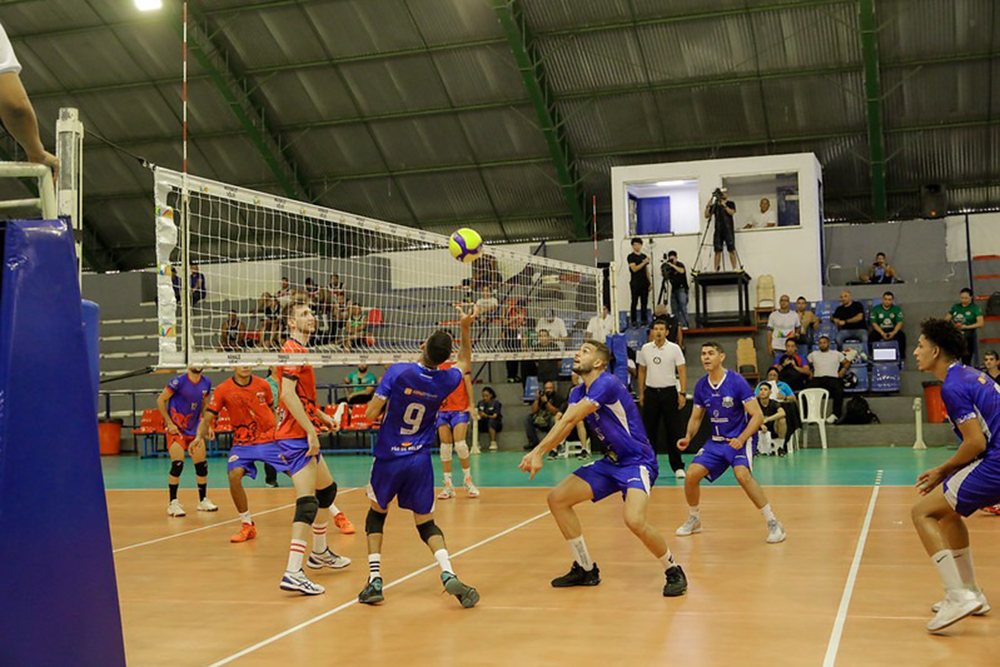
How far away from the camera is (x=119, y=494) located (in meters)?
13.7

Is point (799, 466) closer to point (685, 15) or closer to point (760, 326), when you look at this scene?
point (760, 326)

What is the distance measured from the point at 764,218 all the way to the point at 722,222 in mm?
1503

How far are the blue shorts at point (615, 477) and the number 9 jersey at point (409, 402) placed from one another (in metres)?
1.06

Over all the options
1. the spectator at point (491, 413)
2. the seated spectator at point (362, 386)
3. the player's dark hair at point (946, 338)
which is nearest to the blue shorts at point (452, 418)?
the seated spectator at point (362, 386)

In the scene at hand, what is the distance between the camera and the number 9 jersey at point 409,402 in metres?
6.24

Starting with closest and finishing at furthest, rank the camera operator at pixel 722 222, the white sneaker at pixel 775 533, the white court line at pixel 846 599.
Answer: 1. the white court line at pixel 846 599
2. the white sneaker at pixel 775 533
3. the camera operator at pixel 722 222

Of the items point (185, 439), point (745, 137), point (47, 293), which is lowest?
point (185, 439)

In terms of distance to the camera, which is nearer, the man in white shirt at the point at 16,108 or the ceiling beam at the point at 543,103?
the man in white shirt at the point at 16,108

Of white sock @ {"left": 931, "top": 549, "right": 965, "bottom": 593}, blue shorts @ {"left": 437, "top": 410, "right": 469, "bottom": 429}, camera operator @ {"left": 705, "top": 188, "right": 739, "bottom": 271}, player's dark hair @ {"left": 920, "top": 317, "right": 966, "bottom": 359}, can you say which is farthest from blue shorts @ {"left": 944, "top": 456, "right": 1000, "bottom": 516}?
camera operator @ {"left": 705, "top": 188, "right": 739, "bottom": 271}

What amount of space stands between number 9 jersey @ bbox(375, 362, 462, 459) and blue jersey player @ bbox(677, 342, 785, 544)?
9.28 ft

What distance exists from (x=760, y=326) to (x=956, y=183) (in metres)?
7.27

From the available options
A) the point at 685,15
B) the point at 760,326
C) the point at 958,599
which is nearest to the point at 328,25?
the point at 685,15

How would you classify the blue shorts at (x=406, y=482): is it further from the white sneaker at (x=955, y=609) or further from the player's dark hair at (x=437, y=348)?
the white sneaker at (x=955, y=609)

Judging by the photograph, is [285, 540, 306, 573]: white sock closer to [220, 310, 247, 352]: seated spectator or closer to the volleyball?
[220, 310, 247, 352]: seated spectator
